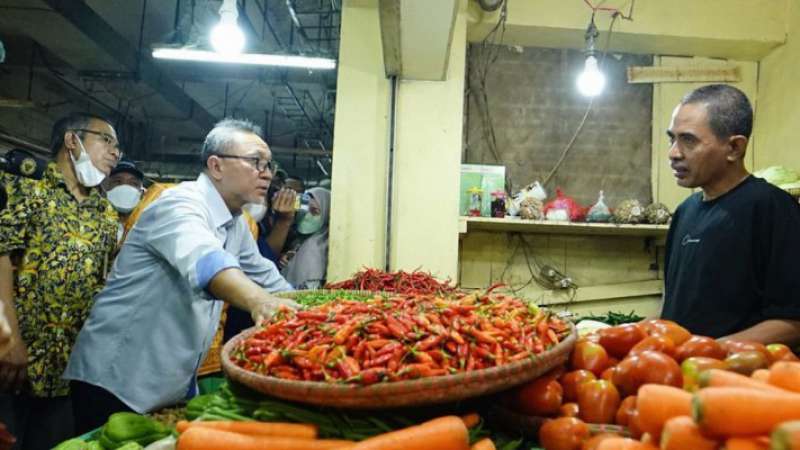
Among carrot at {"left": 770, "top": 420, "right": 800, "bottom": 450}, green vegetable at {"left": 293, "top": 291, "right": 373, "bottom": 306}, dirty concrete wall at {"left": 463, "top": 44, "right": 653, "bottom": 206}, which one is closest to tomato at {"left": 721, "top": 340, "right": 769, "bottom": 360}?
carrot at {"left": 770, "top": 420, "right": 800, "bottom": 450}

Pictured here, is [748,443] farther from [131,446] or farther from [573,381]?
[131,446]

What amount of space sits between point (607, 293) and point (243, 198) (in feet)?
13.3

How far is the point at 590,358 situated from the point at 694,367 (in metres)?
0.29

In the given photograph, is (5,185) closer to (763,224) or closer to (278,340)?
(278,340)

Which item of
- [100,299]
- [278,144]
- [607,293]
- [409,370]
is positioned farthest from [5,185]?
[278,144]

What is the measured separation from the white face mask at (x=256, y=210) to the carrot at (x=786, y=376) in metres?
3.77

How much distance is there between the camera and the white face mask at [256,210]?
4.20 m

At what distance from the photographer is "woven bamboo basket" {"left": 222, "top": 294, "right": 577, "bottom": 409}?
3.66ft

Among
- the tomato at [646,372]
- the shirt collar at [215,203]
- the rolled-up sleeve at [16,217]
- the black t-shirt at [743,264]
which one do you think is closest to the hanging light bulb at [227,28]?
the shirt collar at [215,203]

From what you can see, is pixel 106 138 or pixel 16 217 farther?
pixel 106 138

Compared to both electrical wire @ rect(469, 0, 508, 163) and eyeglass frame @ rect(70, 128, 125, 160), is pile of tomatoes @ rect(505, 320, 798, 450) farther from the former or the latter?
electrical wire @ rect(469, 0, 508, 163)

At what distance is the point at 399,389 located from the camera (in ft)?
3.64

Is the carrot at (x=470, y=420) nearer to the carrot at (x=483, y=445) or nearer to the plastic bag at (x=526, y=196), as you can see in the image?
the carrot at (x=483, y=445)

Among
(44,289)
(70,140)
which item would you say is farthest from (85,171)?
(44,289)
